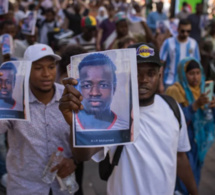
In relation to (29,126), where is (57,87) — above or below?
above

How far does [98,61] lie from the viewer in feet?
4.55

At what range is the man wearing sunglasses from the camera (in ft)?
16.6

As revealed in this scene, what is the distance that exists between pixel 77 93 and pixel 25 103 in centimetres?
52

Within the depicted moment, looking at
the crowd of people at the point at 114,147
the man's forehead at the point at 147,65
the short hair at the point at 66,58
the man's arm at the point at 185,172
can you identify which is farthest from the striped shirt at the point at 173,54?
the man's forehead at the point at 147,65

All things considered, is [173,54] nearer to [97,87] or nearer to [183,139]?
[183,139]

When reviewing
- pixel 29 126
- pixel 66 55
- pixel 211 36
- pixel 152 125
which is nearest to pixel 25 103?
pixel 29 126

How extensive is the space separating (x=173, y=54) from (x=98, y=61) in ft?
12.8

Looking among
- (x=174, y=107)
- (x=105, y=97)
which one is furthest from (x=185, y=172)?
(x=105, y=97)

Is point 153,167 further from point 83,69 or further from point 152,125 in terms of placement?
point 83,69

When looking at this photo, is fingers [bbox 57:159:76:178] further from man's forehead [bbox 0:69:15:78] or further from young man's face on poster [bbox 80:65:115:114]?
young man's face on poster [bbox 80:65:115:114]

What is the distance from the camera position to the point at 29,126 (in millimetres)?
2045

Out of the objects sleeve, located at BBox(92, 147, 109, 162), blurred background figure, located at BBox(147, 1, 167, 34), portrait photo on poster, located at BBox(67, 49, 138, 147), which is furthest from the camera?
blurred background figure, located at BBox(147, 1, 167, 34)

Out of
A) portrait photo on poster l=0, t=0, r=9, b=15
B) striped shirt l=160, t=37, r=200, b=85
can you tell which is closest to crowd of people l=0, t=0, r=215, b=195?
portrait photo on poster l=0, t=0, r=9, b=15

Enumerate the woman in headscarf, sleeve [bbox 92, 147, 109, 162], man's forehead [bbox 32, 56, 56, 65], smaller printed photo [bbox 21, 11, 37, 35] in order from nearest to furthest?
sleeve [bbox 92, 147, 109, 162]
man's forehead [bbox 32, 56, 56, 65]
the woman in headscarf
smaller printed photo [bbox 21, 11, 37, 35]
